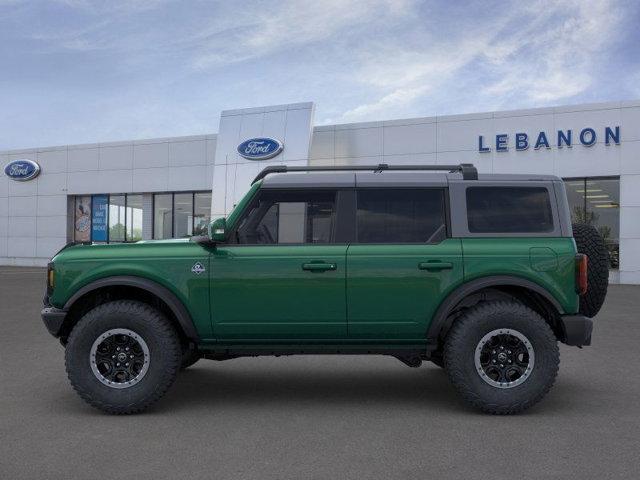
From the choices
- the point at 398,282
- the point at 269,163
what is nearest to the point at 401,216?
the point at 398,282

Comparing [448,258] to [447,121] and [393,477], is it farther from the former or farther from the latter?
[447,121]

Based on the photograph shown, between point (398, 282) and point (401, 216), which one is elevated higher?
point (401, 216)

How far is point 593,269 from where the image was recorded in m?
5.62

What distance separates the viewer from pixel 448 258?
5234mm

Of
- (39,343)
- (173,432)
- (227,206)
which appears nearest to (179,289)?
(173,432)

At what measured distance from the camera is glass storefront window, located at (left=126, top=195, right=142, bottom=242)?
31523 millimetres

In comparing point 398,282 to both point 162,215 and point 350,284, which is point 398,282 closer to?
point 350,284

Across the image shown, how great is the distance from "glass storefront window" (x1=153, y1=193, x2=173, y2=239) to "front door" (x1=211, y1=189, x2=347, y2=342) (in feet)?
85.7

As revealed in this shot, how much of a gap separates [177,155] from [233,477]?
27.3m

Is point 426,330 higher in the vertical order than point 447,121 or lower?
lower

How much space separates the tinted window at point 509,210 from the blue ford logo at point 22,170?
31.8 meters

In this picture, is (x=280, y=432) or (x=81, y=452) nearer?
(x=81, y=452)

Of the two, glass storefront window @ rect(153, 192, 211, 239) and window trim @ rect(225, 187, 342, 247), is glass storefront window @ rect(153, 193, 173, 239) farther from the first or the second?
window trim @ rect(225, 187, 342, 247)

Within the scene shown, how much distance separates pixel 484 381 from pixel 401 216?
1471 millimetres
